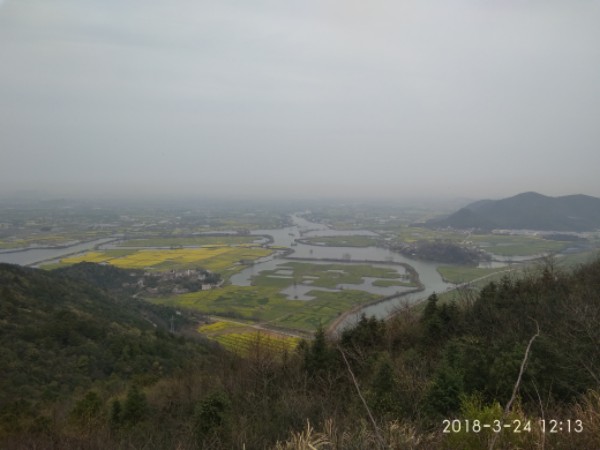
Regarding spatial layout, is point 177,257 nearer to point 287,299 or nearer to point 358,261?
point 287,299

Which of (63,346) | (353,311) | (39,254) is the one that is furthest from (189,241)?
(63,346)

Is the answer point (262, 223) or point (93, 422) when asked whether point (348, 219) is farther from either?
point (93, 422)

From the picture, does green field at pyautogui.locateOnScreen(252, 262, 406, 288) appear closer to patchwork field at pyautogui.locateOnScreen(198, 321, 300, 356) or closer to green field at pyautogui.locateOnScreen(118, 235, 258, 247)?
patchwork field at pyautogui.locateOnScreen(198, 321, 300, 356)

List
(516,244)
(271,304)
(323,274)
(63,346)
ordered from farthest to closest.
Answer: (516,244) < (323,274) < (271,304) < (63,346)

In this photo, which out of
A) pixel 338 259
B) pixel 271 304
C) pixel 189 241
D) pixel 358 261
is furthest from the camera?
pixel 189 241

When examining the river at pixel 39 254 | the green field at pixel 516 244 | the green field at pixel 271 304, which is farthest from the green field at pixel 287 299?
the river at pixel 39 254

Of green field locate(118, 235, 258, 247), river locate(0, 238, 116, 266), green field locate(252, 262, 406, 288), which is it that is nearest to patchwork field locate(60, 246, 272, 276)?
river locate(0, 238, 116, 266)

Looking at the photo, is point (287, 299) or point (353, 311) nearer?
point (353, 311)
